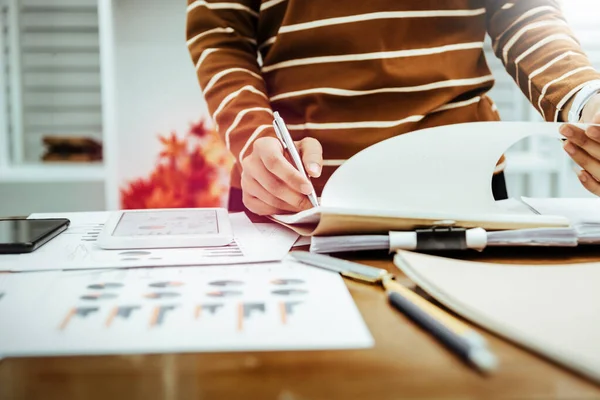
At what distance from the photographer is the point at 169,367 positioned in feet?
0.80

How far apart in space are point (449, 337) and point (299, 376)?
0.08 metres

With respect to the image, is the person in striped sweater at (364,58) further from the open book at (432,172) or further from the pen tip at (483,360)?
the pen tip at (483,360)

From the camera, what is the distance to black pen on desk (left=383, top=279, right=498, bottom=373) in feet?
0.78

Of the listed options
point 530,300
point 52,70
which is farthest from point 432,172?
point 52,70

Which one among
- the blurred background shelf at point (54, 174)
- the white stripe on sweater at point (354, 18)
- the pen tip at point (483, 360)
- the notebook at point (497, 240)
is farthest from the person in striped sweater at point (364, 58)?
the blurred background shelf at point (54, 174)

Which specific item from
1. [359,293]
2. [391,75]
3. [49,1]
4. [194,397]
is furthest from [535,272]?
[49,1]

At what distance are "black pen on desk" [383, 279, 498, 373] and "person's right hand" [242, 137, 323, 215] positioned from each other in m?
0.22

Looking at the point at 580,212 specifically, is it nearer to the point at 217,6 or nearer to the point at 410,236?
the point at 410,236

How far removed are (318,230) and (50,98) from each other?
1934 mm

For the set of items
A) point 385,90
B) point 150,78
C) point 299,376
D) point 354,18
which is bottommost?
point 299,376

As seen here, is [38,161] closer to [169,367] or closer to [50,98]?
[50,98]

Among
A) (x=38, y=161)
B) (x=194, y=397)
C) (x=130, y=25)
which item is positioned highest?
(x=130, y=25)

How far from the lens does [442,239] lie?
440mm

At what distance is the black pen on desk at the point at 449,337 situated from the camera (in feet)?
0.78
